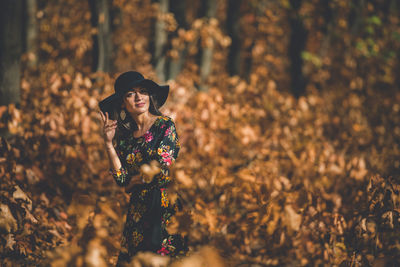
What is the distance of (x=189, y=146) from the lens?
4.51 metres

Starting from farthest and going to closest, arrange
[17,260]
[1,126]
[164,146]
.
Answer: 1. [1,126]
2. [17,260]
3. [164,146]

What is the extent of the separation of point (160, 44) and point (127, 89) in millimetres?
4545

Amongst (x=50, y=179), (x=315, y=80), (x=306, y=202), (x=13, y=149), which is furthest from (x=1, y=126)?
(x=315, y=80)

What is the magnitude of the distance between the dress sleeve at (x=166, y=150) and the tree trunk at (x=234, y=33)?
22.6 ft

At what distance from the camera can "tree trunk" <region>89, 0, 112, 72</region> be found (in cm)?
504

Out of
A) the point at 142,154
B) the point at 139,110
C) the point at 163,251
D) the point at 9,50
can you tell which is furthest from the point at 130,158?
the point at 9,50

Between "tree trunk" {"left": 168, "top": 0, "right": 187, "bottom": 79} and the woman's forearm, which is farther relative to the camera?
"tree trunk" {"left": 168, "top": 0, "right": 187, "bottom": 79}

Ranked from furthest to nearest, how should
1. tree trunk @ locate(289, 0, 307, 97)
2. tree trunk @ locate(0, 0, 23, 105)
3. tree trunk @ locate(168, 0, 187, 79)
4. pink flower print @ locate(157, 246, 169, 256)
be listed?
tree trunk @ locate(289, 0, 307, 97), tree trunk @ locate(168, 0, 187, 79), tree trunk @ locate(0, 0, 23, 105), pink flower print @ locate(157, 246, 169, 256)

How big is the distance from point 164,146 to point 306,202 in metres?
1.40

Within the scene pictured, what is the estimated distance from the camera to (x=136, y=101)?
223cm

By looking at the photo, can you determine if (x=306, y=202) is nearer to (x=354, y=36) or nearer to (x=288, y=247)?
(x=288, y=247)

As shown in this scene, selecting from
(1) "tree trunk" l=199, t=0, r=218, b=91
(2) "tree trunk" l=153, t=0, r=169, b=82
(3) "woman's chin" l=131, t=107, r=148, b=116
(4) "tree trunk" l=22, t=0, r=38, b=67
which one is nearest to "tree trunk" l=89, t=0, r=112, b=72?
(2) "tree trunk" l=153, t=0, r=169, b=82

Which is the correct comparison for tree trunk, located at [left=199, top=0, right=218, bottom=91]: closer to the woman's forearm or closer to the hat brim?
the hat brim

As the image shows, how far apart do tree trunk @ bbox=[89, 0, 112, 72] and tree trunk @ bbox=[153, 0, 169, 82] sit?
53.8 inches
